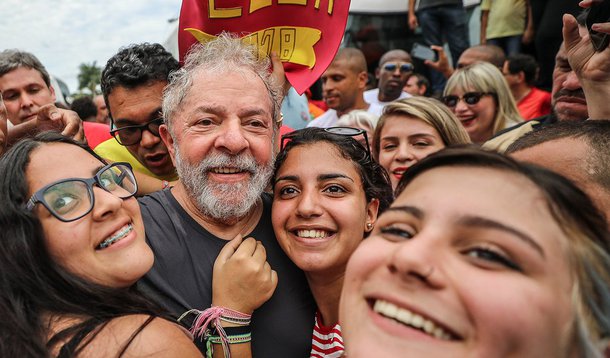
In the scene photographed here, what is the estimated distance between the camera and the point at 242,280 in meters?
1.89

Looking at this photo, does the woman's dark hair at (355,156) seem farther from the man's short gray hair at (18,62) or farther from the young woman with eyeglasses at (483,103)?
the man's short gray hair at (18,62)

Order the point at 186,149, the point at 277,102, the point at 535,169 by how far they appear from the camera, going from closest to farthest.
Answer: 1. the point at 535,169
2. the point at 186,149
3. the point at 277,102

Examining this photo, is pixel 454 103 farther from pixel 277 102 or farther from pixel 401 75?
pixel 277 102

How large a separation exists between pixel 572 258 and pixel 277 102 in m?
Result: 1.69

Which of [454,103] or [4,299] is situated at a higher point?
[4,299]

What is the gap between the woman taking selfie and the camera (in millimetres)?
970

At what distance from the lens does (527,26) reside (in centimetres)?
609

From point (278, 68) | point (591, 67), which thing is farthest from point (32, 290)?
point (591, 67)

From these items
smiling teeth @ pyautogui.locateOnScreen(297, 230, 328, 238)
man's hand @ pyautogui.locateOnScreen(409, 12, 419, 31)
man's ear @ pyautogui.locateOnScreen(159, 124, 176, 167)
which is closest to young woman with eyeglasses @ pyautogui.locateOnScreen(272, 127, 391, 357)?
smiling teeth @ pyautogui.locateOnScreen(297, 230, 328, 238)

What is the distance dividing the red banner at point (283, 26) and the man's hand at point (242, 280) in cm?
110

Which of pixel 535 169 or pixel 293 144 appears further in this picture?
pixel 293 144

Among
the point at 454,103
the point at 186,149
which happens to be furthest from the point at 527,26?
the point at 186,149

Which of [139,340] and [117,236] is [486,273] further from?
[117,236]

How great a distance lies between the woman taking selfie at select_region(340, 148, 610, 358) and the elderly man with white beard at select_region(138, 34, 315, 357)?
2.82 ft
